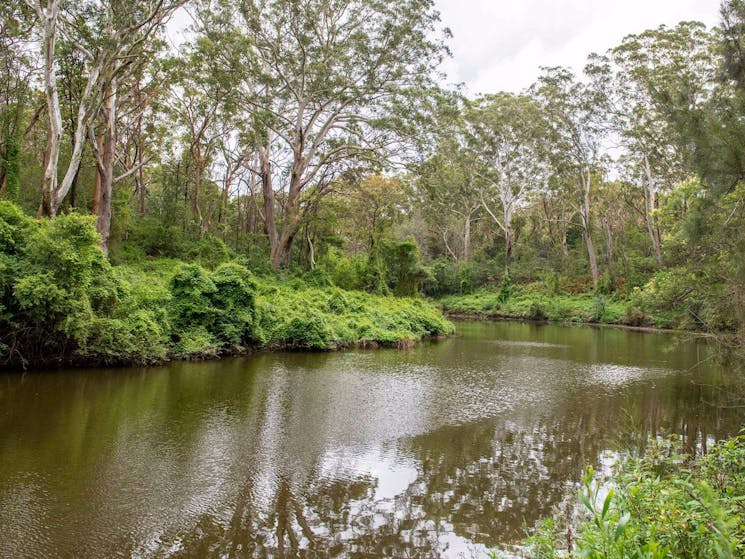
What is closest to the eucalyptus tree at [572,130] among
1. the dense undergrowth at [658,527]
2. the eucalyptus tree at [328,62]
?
the eucalyptus tree at [328,62]

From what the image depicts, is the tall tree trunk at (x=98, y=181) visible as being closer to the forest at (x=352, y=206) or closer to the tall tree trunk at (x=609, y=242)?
the forest at (x=352, y=206)

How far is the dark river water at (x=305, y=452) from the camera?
403cm

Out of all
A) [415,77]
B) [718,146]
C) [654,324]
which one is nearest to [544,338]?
[654,324]

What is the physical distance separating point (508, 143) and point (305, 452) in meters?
32.3

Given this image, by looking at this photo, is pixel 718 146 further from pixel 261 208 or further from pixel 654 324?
pixel 261 208

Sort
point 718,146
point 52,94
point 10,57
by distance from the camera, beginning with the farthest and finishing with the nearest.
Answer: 1. point 10,57
2. point 52,94
3. point 718,146

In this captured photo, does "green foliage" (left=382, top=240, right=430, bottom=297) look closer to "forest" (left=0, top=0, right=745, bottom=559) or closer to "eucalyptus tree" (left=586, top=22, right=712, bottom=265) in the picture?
"forest" (left=0, top=0, right=745, bottom=559)

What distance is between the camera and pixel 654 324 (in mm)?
26234

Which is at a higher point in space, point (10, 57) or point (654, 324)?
point (10, 57)

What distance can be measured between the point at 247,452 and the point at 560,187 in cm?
3616

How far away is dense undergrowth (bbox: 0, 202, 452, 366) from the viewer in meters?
9.25

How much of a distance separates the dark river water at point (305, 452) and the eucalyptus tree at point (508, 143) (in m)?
24.9

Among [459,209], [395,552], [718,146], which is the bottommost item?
[395,552]

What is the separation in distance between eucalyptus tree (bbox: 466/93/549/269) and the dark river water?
81.8 ft
